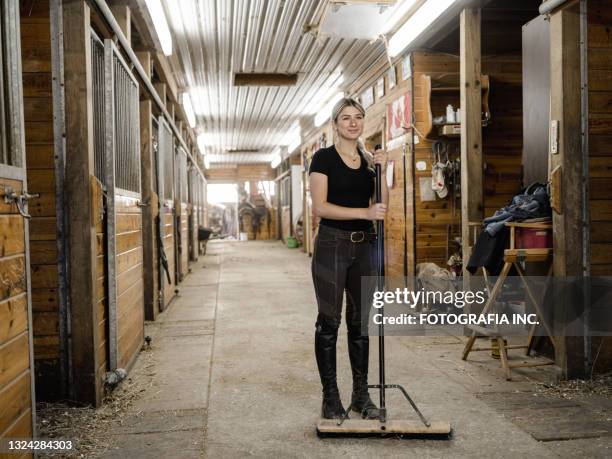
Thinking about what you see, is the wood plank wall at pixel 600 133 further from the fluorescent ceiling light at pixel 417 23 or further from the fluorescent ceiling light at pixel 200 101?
the fluorescent ceiling light at pixel 200 101

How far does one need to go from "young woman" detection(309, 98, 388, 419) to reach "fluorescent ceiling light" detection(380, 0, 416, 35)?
8.72ft

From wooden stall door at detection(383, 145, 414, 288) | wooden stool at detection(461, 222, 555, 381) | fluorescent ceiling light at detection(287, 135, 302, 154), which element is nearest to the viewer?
wooden stool at detection(461, 222, 555, 381)

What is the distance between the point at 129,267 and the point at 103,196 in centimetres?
79

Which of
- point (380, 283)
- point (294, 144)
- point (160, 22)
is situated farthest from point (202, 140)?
point (380, 283)

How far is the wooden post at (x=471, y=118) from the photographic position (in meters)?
4.55

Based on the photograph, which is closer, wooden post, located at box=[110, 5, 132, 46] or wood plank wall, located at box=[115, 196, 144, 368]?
wood plank wall, located at box=[115, 196, 144, 368]

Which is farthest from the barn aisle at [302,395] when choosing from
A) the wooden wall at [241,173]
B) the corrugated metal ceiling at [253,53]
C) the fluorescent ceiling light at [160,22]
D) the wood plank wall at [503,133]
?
the wooden wall at [241,173]

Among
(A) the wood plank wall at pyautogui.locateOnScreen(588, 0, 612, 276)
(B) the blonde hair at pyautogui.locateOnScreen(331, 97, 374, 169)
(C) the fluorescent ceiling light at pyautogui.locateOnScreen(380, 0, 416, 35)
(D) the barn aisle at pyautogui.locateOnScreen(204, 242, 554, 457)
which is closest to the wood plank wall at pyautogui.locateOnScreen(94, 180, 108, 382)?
(D) the barn aisle at pyautogui.locateOnScreen(204, 242, 554, 457)

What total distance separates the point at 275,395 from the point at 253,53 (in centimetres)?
453

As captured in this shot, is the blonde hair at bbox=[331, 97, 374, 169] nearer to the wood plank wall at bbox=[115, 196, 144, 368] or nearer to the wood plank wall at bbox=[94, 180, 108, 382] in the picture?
the wood plank wall at bbox=[94, 180, 108, 382]

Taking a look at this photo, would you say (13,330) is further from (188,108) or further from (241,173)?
(241,173)

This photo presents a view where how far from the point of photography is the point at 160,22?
4746mm

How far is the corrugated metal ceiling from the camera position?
5.21 m

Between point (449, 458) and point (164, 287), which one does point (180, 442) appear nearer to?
point (449, 458)
